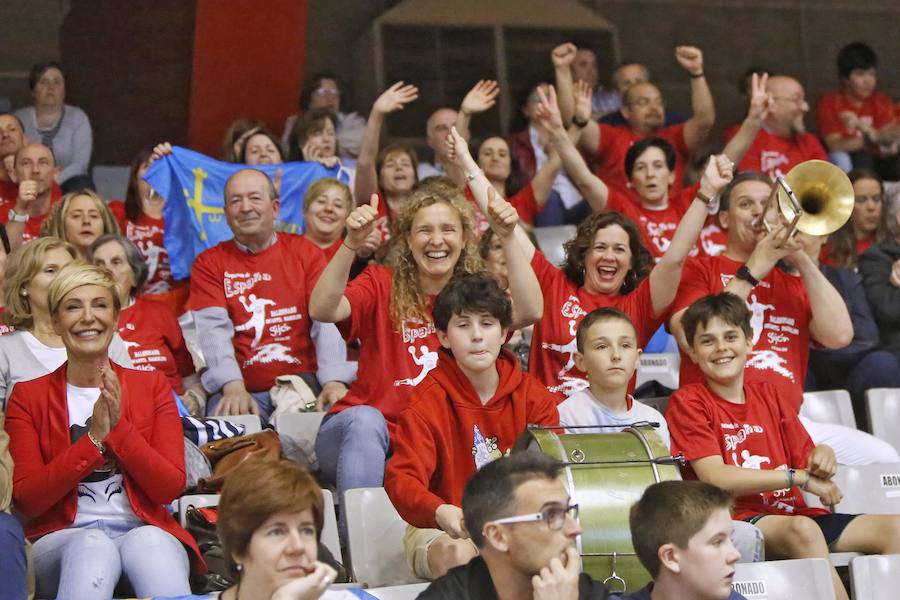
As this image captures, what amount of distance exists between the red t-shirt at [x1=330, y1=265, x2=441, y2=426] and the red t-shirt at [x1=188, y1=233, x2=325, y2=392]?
780 mm

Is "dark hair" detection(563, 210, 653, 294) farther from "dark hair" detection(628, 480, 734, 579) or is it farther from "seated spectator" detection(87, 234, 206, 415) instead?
"dark hair" detection(628, 480, 734, 579)

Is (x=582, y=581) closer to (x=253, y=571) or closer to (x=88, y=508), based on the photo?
Result: (x=253, y=571)

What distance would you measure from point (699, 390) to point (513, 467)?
1.62m

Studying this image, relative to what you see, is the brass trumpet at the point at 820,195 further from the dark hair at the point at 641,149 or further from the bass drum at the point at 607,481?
the bass drum at the point at 607,481

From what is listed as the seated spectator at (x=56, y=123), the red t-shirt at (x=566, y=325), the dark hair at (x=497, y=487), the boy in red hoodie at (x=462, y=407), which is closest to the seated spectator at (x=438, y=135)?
the seated spectator at (x=56, y=123)

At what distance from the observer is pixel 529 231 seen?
19.7 feet

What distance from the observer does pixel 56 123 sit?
7.21m

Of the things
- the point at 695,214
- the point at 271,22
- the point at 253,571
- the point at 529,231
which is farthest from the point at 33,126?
the point at 253,571

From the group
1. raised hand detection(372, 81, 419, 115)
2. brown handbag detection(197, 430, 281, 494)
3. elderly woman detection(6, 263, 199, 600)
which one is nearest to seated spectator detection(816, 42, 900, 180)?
raised hand detection(372, 81, 419, 115)

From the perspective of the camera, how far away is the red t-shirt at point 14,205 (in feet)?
20.0

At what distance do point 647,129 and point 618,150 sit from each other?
11.8 inches

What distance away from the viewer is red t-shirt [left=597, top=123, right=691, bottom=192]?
280 inches

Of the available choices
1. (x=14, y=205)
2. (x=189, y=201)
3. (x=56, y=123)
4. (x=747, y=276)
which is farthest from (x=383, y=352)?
(x=56, y=123)

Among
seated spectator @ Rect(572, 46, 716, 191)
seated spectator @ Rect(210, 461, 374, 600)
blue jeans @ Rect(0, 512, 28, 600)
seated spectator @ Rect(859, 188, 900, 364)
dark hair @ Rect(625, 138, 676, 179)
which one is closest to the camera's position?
seated spectator @ Rect(210, 461, 374, 600)
